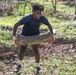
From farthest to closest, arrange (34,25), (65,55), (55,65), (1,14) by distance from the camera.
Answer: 1. (1,14)
2. (65,55)
3. (55,65)
4. (34,25)

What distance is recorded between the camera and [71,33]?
1075 centimetres

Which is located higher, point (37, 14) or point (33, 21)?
point (37, 14)

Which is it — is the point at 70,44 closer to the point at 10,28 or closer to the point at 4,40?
the point at 4,40

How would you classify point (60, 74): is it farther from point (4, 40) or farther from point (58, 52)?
point (4, 40)

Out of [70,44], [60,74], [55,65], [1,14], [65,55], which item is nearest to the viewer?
[60,74]

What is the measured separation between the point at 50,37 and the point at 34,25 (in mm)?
476

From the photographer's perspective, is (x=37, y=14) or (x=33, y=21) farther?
(x=33, y=21)

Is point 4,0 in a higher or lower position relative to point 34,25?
lower

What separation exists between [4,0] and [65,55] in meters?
11.1

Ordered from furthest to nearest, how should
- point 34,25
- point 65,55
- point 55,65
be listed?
point 65,55 < point 55,65 < point 34,25

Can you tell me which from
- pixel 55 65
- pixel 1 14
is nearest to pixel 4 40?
pixel 55 65

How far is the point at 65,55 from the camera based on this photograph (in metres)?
7.98

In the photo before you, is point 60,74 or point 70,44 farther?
point 70,44

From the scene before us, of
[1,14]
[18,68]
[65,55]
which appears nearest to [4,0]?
[1,14]
